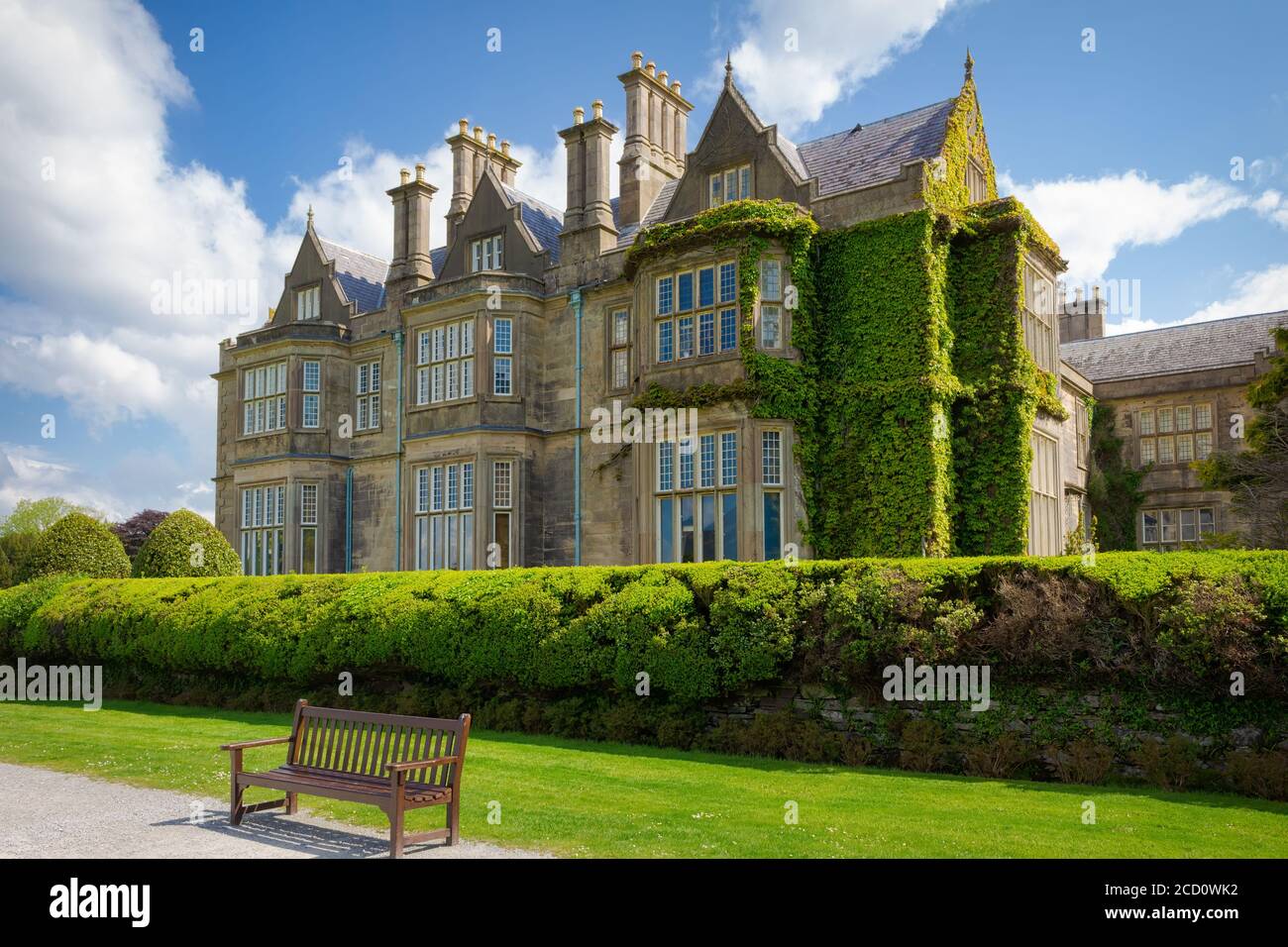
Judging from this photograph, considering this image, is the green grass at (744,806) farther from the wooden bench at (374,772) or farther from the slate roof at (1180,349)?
the slate roof at (1180,349)

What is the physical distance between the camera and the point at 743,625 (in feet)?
50.1

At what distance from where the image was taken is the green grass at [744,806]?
9133mm

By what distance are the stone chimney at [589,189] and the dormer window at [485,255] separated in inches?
88.9

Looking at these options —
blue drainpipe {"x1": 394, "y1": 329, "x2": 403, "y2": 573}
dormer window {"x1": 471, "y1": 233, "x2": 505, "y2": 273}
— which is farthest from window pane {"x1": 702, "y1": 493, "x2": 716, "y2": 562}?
blue drainpipe {"x1": 394, "y1": 329, "x2": 403, "y2": 573}

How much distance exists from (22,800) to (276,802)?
9.97 ft

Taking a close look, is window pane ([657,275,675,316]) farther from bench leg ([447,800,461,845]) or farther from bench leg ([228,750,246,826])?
bench leg ([447,800,461,845])

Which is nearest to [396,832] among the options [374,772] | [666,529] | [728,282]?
[374,772]

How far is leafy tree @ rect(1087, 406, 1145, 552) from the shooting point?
3231 cm

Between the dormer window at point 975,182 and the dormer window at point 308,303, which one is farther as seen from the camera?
the dormer window at point 308,303

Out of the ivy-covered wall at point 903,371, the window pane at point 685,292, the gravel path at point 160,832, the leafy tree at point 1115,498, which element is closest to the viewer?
the gravel path at point 160,832

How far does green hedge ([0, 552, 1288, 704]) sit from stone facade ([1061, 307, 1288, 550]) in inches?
798

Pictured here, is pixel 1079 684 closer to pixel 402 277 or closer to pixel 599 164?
pixel 599 164

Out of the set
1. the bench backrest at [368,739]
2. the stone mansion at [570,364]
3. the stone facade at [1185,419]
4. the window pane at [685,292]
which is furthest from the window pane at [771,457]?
the stone facade at [1185,419]
